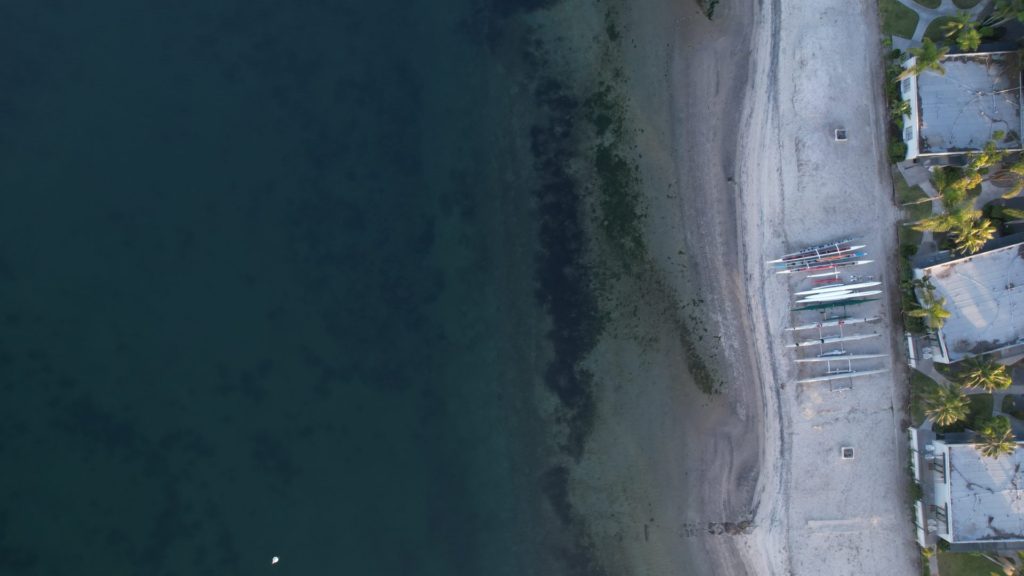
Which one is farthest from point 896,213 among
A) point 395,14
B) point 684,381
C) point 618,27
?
point 395,14

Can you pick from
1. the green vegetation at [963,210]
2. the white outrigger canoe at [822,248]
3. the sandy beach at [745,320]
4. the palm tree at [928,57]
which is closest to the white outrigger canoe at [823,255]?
the white outrigger canoe at [822,248]

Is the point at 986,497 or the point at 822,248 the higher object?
the point at 822,248

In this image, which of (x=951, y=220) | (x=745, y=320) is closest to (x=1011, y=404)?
(x=951, y=220)

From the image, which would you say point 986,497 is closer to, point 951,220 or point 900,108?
point 951,220

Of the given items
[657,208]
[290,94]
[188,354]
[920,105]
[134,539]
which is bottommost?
[134,539]

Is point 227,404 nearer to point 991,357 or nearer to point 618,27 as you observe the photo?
point 618,27

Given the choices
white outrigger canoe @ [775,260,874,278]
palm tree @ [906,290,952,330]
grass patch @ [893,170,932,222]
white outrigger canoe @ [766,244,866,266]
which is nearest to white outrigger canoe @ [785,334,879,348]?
palm tree @ [906,290,952,330]

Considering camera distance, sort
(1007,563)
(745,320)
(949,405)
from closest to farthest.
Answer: (949,405) → (1007,563) → (745,320)
